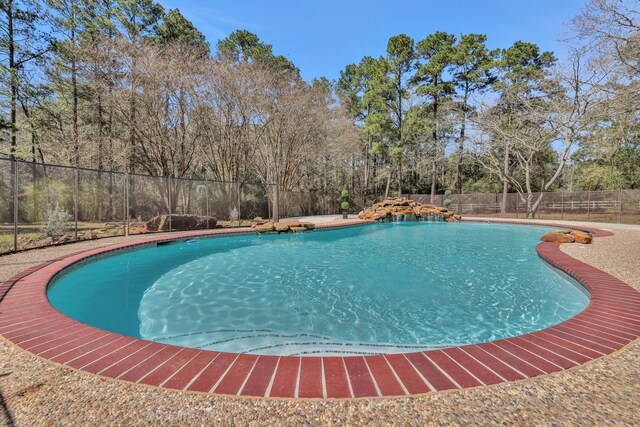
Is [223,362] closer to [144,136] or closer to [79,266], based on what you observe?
[79,266]

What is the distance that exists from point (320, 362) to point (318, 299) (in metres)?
2.31

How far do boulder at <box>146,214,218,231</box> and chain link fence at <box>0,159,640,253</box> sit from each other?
0.34m

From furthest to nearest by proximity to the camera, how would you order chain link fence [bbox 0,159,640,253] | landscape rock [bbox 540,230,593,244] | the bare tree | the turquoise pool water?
the bare tree, chain link fence [bbox 0,159,640,253], landscape rock [bbox 540,230,593,244], the turquoise pool water

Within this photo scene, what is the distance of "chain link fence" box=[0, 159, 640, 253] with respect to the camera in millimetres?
7988

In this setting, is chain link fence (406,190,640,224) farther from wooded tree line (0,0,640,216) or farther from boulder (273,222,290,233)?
boulder (273,222,290,233)

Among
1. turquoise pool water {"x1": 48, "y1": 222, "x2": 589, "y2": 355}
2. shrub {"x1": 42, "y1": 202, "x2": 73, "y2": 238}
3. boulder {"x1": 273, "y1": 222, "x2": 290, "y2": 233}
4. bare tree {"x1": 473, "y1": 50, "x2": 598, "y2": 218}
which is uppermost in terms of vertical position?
bare tree {"x1": 473, "y1": 50, "x2": 598, "y2": 218}

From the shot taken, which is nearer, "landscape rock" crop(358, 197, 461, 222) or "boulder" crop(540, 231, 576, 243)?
"boulder" crop(540, 231, 576, 243)

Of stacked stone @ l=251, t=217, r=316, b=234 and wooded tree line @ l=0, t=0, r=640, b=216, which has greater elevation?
wooded tree line @ l=0, t=0, r=640, b=216

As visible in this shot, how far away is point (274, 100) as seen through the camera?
52.7 ft

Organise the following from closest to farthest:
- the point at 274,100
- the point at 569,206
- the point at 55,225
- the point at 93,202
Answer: the point at 55,225 < the point at 93,202 < the point at 274,100 < the point at 569,206

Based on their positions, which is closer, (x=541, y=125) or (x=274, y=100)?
(x=274, y=100)

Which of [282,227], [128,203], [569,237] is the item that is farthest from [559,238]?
[128,203]

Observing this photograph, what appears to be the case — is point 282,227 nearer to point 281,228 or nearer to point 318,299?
point 281,228

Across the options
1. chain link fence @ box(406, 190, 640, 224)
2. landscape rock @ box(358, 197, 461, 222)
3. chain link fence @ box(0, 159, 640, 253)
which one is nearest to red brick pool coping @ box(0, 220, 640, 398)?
chain link fence @ box(0, 159, 640, 253)
